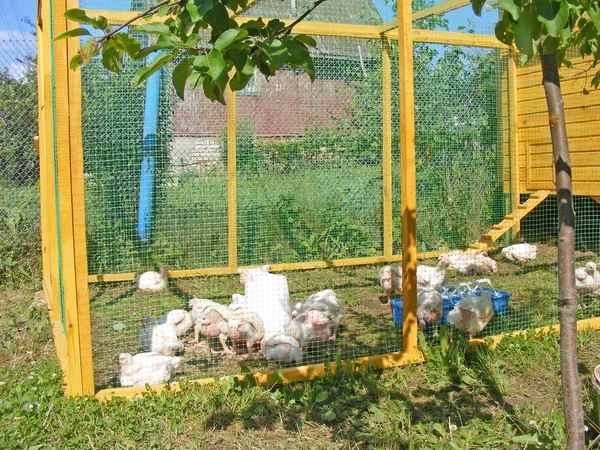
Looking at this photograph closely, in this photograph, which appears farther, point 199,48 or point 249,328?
point 249,328

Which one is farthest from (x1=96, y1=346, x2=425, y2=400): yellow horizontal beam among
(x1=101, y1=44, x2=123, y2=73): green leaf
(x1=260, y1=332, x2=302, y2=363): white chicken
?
(x1=101, y1=44, x2=123, y2=73): green leaf

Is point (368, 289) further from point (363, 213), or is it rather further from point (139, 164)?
point (139, 164)

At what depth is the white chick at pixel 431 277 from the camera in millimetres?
5203

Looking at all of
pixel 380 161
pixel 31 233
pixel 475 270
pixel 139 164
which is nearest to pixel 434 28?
pixel 380 161

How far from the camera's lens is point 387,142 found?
6516 mm

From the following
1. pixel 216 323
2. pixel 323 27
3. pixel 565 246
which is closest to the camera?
pixel 565 246

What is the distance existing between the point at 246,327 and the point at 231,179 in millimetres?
2262

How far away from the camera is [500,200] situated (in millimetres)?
6773

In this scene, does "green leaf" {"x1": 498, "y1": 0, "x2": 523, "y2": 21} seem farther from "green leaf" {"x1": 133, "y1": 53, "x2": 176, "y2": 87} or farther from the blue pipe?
the blue pipe

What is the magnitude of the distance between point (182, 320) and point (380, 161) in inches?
123

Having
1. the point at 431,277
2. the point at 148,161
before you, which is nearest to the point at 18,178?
the point at 148,161

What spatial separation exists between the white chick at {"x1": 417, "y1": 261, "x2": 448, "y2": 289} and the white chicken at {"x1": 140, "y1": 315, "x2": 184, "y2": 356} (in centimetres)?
227

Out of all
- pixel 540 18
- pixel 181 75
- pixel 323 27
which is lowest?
pixel 181 75

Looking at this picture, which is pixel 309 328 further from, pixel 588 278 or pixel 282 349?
pixel 588 278
